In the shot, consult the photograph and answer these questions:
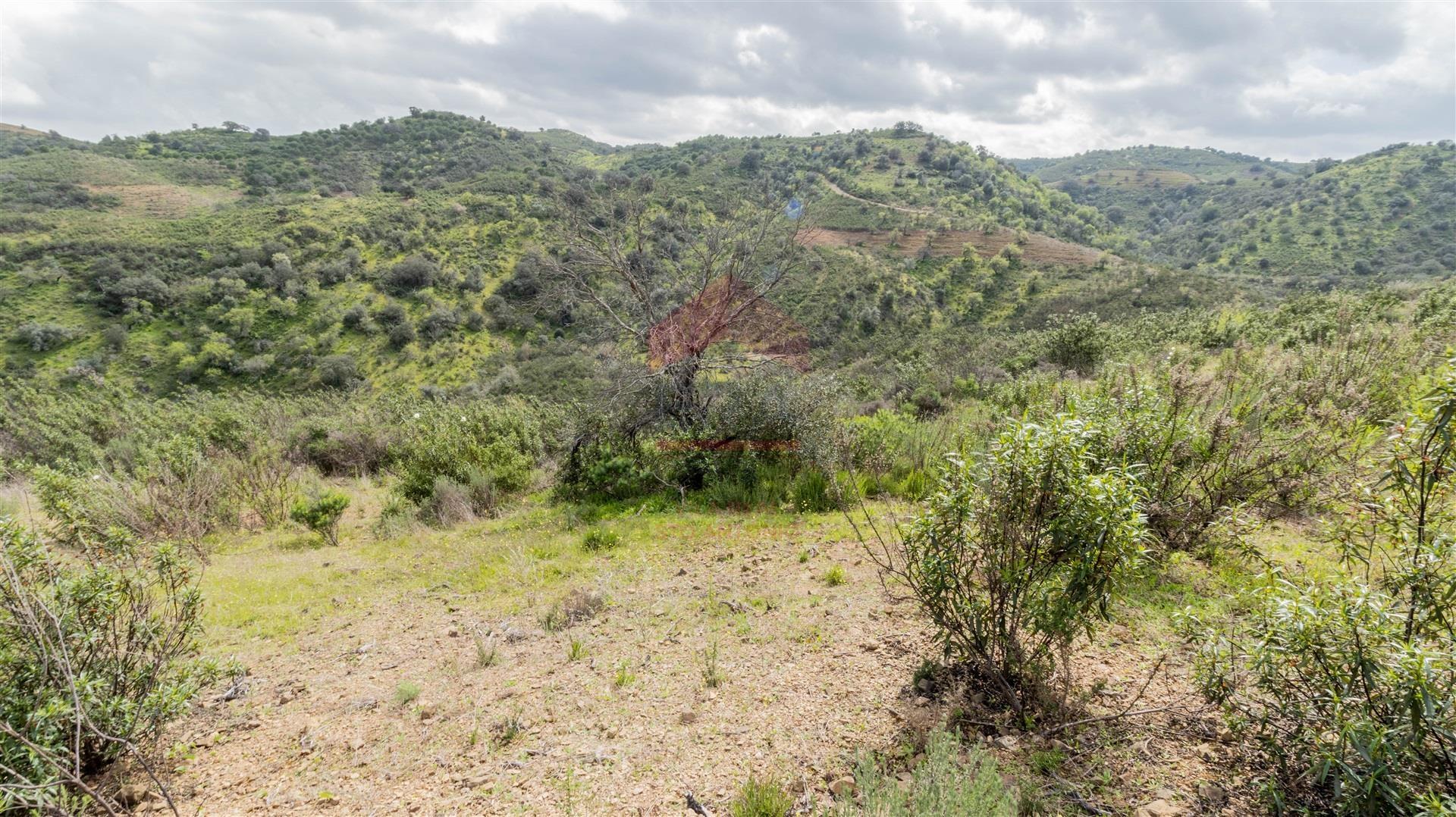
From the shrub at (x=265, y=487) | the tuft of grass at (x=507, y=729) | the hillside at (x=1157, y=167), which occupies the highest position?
the hillside at (x=1157, y=167)

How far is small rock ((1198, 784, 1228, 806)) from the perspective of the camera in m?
2.57

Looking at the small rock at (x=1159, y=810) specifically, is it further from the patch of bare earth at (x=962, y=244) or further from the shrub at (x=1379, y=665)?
the patch of bare earth at (x=962, y=244)

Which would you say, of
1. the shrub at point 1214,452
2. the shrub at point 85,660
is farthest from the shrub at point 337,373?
the shrub at point 1214,452

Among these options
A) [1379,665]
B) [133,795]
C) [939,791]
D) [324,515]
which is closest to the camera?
[1379,665]

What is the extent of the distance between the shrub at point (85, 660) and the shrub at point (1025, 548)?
4268mm

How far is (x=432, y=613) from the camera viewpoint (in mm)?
5660

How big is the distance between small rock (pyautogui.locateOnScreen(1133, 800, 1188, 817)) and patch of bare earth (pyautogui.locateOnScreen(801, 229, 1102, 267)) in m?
47.8

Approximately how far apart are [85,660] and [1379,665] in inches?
250

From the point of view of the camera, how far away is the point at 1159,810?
254 cm

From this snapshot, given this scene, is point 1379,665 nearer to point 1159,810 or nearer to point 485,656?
point 1159,810

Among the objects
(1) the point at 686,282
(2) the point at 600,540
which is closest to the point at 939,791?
(2) the point at 600,540

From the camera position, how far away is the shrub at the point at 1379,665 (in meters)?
1.93

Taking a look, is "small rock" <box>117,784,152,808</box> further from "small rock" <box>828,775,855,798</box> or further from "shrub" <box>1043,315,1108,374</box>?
"shrub" <box>1043,315,1108,374</box>

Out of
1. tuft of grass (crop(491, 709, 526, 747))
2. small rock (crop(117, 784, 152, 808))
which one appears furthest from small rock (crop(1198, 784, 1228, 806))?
small rock (crop(117, 784, 152, 808))
